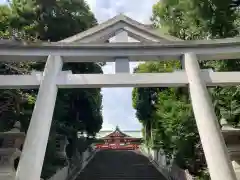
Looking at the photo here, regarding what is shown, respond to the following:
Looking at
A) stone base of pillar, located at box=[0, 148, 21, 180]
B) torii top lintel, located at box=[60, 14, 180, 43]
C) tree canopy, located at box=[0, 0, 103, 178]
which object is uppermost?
tree canopy, located at box=[0, 0, 103, 178]

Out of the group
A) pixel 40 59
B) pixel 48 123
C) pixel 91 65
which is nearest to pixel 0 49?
pixel 40 59

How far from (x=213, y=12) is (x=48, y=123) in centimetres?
805

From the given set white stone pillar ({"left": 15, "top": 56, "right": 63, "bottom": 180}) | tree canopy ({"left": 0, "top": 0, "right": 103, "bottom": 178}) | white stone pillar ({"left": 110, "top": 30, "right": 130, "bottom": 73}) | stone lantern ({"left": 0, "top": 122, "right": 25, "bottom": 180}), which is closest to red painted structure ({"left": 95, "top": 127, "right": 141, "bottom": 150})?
tree canopy ({"left": 0, "top": 0, "right": 103, "bottom": 178})

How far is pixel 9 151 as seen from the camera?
7.14 metres

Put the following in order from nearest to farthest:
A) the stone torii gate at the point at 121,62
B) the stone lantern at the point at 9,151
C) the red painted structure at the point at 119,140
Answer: the stone torii gate at the point at 121,62 < the stone lantern at the point at 9,151 < the red painted structure at the point at 119,140

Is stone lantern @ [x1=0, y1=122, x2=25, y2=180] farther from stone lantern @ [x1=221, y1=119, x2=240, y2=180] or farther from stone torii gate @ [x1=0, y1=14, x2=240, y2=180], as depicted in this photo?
stone lantern @ [x1=221, y1=119, x2=240, y2=180]

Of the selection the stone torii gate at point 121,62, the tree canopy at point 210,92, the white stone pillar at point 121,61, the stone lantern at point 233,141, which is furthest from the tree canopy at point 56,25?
the stone lantern at point 233,141

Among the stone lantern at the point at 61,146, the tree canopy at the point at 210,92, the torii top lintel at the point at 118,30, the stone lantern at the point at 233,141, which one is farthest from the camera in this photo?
the stone lantern at the point at 61,146

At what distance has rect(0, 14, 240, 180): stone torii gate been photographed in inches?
258

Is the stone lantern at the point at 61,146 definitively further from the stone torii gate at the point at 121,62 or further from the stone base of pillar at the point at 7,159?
the stone torii gate at the point at 121,62

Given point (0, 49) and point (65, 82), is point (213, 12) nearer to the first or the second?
point (65, 82)

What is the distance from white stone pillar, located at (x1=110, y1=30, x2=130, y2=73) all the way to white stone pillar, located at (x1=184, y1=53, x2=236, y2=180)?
1592mm

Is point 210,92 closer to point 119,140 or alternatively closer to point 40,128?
point 40,128

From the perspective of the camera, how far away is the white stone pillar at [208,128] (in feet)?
18.7
